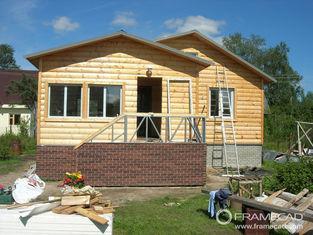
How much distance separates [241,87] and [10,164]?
10174mm

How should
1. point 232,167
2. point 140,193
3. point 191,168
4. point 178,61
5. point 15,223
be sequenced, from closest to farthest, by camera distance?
point 15,223
point 140,193
point 191,168
point 178,61
point 232,167

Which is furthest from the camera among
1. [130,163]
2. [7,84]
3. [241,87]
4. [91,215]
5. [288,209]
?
[7,84]

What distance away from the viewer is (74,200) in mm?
7562

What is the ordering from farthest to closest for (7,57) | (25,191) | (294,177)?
(7,57) → (294,177) → (25,191)

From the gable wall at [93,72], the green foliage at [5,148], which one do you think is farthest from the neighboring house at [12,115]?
the gable wall at [93,72]

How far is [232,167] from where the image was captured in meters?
17.9

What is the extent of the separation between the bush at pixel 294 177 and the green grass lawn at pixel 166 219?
1.96 metres

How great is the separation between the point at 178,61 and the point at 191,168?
403 cm

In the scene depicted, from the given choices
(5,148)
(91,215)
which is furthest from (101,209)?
(5,148)

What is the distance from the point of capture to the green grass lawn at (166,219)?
804 cm

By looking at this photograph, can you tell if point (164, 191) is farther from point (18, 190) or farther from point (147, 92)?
point (147, 92)

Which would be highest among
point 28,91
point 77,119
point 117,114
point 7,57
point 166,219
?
point 7,57

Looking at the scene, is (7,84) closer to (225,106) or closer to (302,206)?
(225,106)

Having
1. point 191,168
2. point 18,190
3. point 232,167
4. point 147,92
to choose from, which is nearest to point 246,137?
point 232,167
